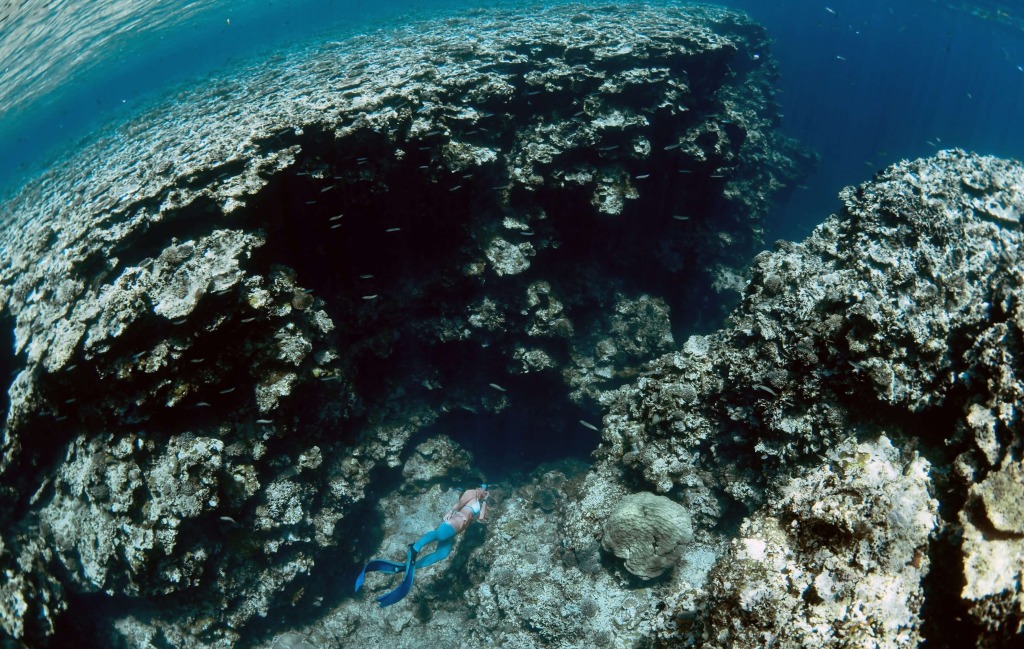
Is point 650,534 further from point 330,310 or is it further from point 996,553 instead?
point 330,310

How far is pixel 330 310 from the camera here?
6.68 metres

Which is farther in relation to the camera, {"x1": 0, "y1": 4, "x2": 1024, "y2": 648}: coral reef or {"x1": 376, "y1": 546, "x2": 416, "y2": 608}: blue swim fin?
{"x1": 376, "y1": 546, "x2": 416, "y2": 608}: blue swim fin

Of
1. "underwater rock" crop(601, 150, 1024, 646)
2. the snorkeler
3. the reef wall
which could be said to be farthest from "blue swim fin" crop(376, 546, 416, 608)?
"underwater rock" crop(601, 150, 1024, 646)

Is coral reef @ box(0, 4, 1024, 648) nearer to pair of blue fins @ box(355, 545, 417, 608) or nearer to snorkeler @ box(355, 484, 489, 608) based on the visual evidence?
snorkeler @ box(355, 484, 489, 608)

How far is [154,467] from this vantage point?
507 cm

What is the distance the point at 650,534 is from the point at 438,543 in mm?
4514

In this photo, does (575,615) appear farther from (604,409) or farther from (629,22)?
(629,22)

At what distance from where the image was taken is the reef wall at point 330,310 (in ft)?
16.6

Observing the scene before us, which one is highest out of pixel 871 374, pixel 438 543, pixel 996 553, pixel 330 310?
pixel 996 553

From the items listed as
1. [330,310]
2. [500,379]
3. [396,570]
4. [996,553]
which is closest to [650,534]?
[996,553]

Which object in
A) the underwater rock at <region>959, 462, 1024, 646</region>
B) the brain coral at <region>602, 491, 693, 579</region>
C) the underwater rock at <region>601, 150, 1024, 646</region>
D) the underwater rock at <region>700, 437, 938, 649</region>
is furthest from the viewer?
the brain coral at <region>602, 491, 693, 579</region>

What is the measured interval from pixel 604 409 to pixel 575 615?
3.64m

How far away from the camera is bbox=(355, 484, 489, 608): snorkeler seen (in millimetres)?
6645

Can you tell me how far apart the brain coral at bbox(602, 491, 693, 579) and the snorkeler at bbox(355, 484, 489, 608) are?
3503 millimetres
